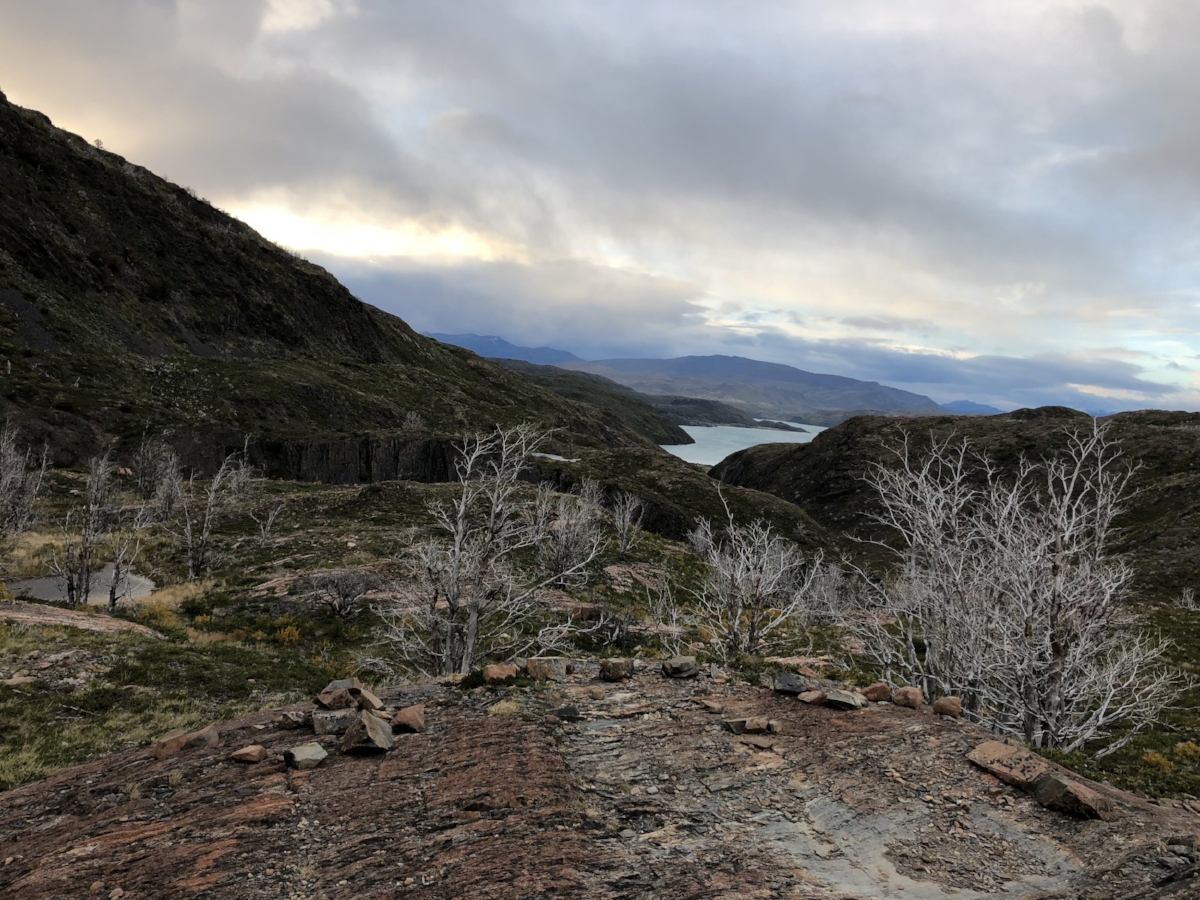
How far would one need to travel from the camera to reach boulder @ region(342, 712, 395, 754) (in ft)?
25.6

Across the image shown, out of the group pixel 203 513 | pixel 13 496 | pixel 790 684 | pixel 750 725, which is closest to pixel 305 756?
pixel 750 725

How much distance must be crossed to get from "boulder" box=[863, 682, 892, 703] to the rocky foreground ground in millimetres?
604

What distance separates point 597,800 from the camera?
269 inches

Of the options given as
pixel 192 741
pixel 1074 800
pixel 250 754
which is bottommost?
pixel 192 741

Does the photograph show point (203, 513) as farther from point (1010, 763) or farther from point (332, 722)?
point (1010, 763)

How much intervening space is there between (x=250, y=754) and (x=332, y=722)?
3.54ft

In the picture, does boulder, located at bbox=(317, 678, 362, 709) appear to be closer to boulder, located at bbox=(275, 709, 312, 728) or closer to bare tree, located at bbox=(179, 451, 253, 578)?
boulder, located at bbox=(275, 709, 312, 728)

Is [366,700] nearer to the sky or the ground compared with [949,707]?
nearer to the ground

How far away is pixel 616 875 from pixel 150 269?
85.9m

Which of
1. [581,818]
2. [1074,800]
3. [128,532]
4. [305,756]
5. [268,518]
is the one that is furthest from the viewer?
[268,518]

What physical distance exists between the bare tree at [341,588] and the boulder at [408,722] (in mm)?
14137

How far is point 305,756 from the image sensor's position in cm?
753

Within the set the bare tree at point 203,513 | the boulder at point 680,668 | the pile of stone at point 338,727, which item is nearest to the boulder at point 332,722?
the pile of stone at point 338,727

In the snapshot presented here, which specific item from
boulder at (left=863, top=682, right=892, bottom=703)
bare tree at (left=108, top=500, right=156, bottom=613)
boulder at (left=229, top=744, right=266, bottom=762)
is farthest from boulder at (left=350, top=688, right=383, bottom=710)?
bare tree at (left=108, top=500, right=156, bottom=613)
